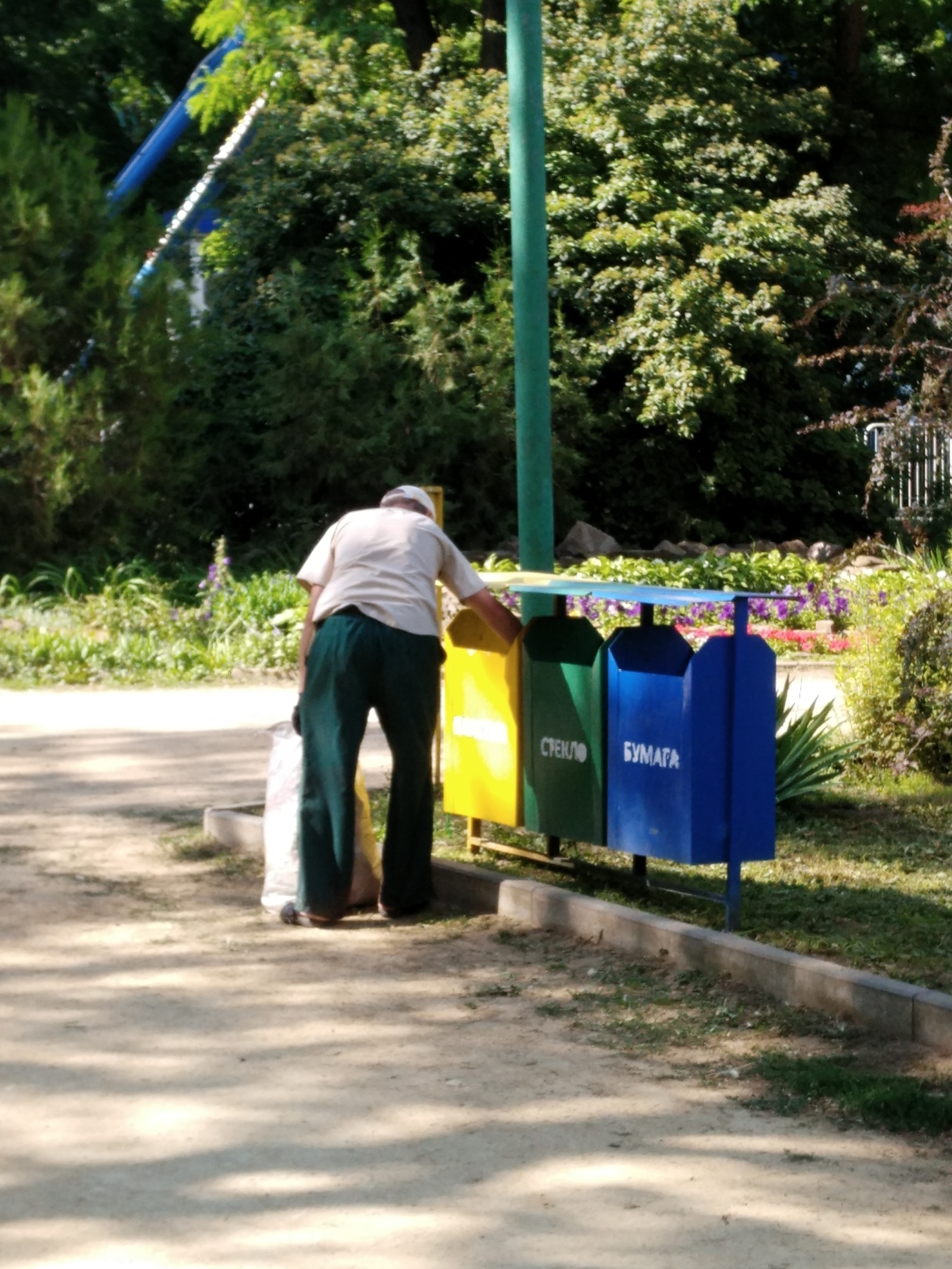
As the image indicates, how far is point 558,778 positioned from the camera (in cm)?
694

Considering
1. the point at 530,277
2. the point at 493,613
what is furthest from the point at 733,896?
the point at 530,277

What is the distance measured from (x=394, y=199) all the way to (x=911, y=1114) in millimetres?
17163

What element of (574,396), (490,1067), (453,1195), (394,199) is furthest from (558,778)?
(394,199)

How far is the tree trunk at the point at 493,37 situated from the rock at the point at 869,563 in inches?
351

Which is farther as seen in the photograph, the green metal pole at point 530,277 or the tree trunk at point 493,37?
the tree trunk at point 493,37

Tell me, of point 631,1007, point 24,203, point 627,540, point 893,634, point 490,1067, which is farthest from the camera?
point 627,540

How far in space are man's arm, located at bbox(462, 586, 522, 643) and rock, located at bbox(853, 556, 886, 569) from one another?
10.5m

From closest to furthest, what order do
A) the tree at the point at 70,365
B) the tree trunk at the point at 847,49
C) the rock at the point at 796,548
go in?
the tree at the point at 70,365
the rock at the point at 796,548
the tree trunk at the point at 847,49

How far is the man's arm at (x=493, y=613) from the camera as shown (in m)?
7.02

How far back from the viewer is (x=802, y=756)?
8.53m

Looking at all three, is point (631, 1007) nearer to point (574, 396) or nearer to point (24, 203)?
point (24, 203)

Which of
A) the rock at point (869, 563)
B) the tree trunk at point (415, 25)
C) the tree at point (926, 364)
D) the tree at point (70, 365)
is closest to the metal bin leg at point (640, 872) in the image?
the tree at point (926, 364)

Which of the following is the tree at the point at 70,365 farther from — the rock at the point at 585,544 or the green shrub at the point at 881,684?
the green shrub at the point at 881,684

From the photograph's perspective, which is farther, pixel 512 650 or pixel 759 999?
pixel 512 650
